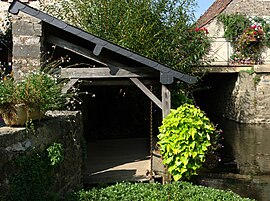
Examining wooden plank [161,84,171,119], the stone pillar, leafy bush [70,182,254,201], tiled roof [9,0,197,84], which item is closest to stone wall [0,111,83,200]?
leafy bush [70,182,254,201]

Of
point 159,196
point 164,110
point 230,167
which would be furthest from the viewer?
point 230,167

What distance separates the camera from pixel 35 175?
4148mm

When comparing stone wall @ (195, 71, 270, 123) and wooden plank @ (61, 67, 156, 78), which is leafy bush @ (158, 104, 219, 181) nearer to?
wooden plank @ (61, 67, 156, 78)

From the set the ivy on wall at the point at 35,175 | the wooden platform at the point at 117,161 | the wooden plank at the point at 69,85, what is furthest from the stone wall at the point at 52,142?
the wooden platform at the point at 117,161

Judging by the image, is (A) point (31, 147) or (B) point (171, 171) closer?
(A) point (31, 147)

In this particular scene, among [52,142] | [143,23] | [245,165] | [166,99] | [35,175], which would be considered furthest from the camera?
[143,23]

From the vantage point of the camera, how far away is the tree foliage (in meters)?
9.56

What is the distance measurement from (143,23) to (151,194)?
219 inches

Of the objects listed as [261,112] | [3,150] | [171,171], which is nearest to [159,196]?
[171,171]

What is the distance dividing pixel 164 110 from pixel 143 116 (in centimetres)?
556

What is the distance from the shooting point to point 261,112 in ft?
49.3

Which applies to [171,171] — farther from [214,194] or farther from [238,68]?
[238,68]

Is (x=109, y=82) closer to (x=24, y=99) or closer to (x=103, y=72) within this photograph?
(x=103, y=72)

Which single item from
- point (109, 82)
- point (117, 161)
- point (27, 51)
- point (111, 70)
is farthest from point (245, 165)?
point (27, 51)
